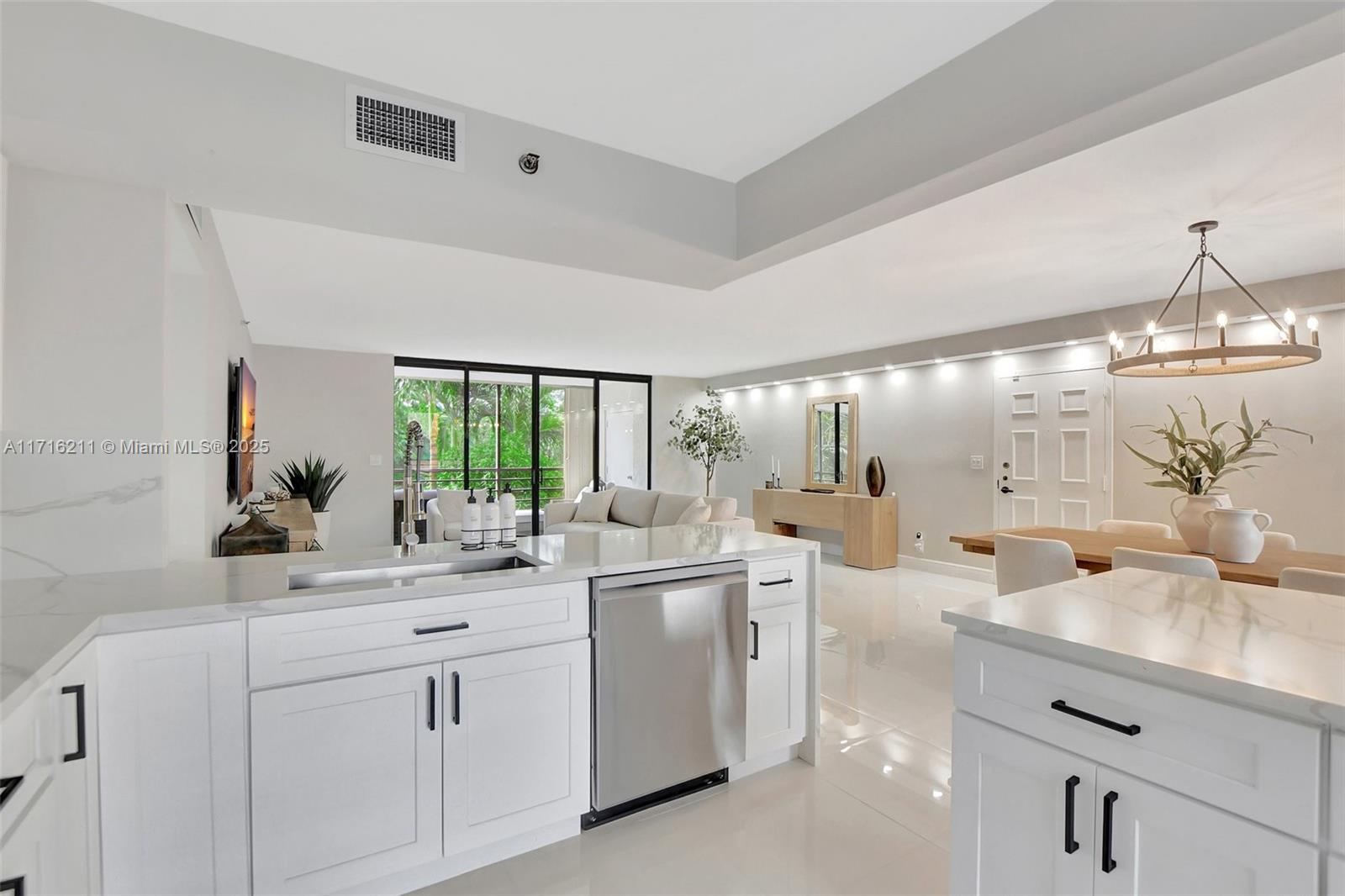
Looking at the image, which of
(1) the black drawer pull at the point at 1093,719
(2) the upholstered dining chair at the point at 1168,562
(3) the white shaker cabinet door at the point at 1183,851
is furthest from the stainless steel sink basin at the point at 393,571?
(2) the upholstered dining chair at the point at 1168,562

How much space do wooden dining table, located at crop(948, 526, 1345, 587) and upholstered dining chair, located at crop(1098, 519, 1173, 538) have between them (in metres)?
0.09

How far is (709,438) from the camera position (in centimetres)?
895

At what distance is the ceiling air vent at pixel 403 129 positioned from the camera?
5.92 feet

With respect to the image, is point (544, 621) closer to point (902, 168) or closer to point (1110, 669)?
point (1110, 669)

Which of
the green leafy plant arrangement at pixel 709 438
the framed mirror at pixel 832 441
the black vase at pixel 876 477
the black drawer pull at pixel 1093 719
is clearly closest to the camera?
the black drawer pull at pixel 1093 719

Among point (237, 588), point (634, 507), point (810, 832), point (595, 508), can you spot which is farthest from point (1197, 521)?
point (595, 508)

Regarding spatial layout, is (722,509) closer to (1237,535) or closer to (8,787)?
(1237,535)

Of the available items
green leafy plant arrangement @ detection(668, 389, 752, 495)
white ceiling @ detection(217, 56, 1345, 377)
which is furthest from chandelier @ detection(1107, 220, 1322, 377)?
green leafy plant arrangement @ detection(668, 389, 752, 495)

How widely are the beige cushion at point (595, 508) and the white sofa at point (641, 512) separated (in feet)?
0.17

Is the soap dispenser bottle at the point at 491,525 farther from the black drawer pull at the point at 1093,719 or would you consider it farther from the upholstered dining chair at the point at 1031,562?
the upholstered dining chair at the point at 1031,562

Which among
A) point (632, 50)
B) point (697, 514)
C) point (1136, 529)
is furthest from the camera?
point (697, 514)

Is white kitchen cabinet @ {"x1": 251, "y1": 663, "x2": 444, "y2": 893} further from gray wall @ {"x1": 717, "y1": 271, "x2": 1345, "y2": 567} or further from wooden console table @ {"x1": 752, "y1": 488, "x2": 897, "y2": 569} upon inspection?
wooden console table @ {"x1": 752, "y1": 488, "x2": 897, "y2": 569}

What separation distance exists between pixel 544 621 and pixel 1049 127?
1.97 m

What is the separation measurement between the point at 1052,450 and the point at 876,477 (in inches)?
70.4
